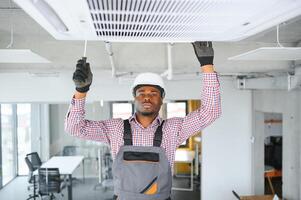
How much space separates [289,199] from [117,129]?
3438mm

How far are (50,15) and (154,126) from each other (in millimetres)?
992

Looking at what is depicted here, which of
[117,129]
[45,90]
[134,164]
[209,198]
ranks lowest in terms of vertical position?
[209,198]

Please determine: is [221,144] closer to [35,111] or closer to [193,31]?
[35,111]

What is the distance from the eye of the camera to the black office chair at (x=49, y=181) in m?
5.44

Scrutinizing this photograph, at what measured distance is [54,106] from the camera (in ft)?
19.1

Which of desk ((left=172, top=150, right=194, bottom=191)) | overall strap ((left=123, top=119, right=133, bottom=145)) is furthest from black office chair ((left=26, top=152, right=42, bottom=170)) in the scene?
overall strap ((left=123, top=119, right=133, bottom=145))

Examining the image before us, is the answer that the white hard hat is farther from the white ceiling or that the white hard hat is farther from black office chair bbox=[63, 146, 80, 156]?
black office chair bbox=[63, 146, 80, 156]

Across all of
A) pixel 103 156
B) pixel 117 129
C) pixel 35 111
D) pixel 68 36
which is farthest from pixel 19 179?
pixel 68 36

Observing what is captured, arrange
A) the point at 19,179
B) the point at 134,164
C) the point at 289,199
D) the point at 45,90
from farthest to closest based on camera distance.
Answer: the point at 19,179 < the point at 45,90 < the point at 289,199 < the point at 134,164

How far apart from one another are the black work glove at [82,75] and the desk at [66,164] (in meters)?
4.46

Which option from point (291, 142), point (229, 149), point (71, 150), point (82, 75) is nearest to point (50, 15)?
point (82, 75)

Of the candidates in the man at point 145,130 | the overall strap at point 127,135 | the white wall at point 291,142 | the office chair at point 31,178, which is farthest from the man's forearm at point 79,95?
the office chair at point 31,178

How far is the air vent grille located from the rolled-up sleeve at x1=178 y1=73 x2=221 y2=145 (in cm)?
50

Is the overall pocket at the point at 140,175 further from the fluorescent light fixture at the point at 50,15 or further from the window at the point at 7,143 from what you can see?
the window at the point at 7,143
